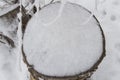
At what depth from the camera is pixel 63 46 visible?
1793 millimetres

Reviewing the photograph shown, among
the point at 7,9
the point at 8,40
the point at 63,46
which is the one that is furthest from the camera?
the point at 8,40

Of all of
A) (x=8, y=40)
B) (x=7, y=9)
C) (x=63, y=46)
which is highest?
(x=63, y=46)

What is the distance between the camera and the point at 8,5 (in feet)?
7.55

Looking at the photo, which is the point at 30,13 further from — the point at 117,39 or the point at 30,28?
the point at 117,39

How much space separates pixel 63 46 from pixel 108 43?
2.58 ft

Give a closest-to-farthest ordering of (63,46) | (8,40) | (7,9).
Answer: (63,46), (7,9), (8,40)

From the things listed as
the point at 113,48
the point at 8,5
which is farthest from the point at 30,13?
the point at 113,48

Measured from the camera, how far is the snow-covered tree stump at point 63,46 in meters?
1.76

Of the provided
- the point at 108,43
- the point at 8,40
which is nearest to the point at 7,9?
the point at 8,40

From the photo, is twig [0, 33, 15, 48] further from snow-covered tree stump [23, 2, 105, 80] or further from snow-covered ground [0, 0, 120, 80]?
snow-covered tree stump [23, 2, 105, 80]

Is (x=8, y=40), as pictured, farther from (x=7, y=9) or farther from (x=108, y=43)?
(x=108, y=43)

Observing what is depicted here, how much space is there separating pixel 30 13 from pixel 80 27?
1.93 ft

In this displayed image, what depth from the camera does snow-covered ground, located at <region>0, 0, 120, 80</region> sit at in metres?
2.35

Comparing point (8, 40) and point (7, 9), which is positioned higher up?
point (7, 9)
